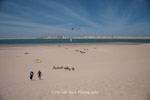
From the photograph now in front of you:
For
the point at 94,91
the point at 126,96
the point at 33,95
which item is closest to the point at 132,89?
the point at 126,96

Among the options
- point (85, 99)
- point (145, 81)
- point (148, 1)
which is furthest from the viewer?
point (145, 81)

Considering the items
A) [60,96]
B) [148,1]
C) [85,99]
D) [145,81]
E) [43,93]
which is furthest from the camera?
[145,81]

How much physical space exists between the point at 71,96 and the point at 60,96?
454 millimetres

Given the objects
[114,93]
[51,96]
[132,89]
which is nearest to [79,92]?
[51,96]

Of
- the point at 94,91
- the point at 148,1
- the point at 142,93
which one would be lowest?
the point at 94,91

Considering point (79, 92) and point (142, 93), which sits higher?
point (142, 93)

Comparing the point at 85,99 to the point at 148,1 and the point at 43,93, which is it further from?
the point at 148,1

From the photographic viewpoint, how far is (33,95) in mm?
3523

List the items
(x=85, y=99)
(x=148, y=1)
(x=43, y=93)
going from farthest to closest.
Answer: (x=43, y=93) < (x=85, y=99) < (x=148, y=1)

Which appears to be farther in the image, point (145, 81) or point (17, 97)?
point (145, 81)

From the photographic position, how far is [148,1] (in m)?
2.68

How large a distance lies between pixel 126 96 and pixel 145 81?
1.70 meters

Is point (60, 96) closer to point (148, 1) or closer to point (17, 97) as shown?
point (17, 97)

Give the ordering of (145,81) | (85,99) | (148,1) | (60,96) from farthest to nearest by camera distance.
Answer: (145,81) < (60,96) < (85,99) < (148,1)
